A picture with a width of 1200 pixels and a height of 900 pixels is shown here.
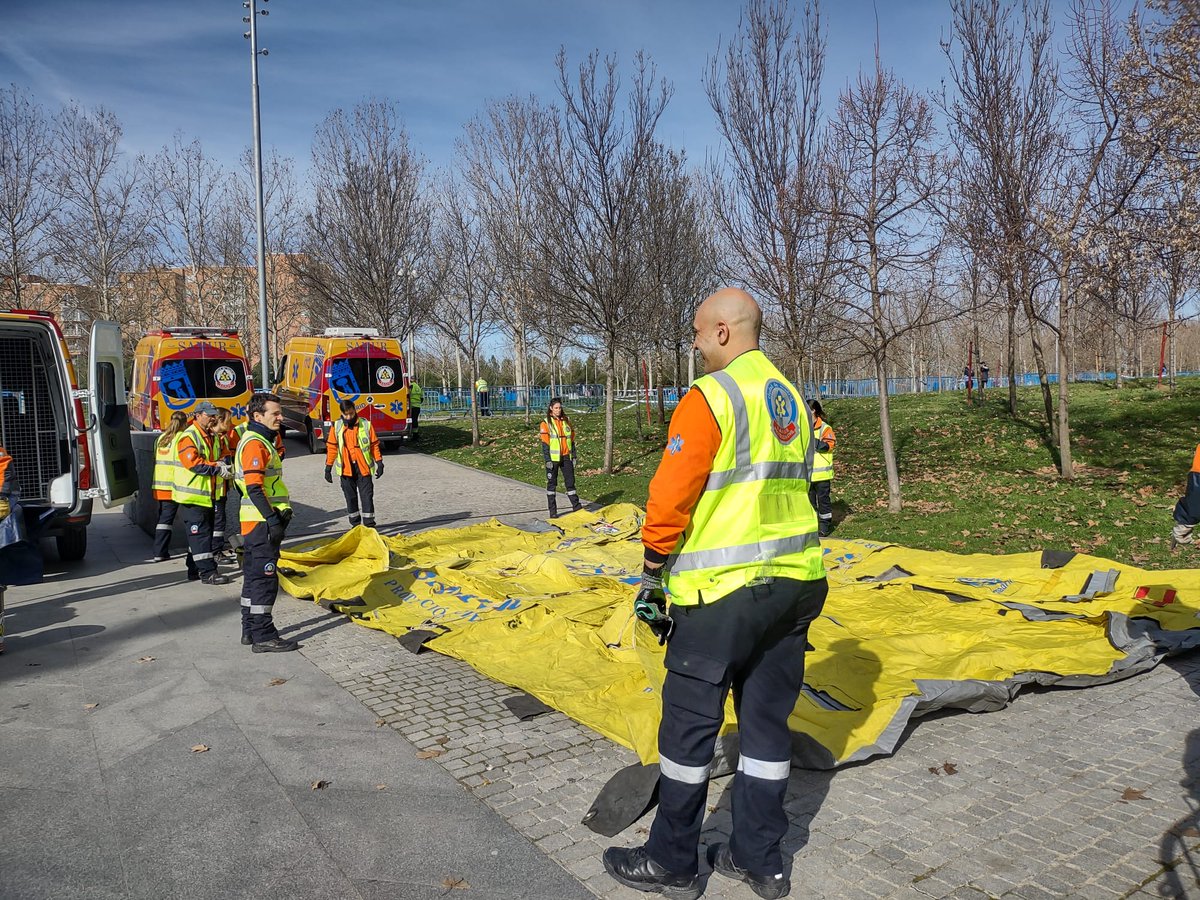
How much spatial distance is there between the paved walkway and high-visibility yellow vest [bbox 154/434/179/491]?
370cm

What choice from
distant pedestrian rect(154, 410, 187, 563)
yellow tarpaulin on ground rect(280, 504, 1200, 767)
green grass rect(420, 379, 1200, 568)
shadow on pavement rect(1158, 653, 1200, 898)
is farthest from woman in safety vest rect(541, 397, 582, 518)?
shadow on pavement rect(1158, 653, 1200, 898)

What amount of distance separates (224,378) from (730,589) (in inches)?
659

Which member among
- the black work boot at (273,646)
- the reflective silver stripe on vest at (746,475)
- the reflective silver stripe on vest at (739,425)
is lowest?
the black work boot at (273,646)

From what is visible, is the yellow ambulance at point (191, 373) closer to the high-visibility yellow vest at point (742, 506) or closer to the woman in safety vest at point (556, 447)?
the woman in safety vest at point (556, 447)

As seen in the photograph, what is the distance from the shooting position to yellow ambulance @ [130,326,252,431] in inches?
669

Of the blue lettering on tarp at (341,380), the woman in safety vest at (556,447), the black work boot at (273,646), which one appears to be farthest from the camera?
the blue lettering on tarp at (341,380)

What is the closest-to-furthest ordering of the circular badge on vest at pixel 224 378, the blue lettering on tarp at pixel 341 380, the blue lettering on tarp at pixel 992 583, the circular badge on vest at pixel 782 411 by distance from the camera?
the circular badge on vest at pixel 782 411
the blue lettering on tarp at pixel 992 583
the circular badge on vest at pixel 224 378
the blue lettering on tarp at pixel 341 380

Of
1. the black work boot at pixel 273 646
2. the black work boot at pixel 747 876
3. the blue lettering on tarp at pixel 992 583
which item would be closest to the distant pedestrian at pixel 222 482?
the black work boot at pixel 273 646

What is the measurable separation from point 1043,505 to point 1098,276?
11.5 feet

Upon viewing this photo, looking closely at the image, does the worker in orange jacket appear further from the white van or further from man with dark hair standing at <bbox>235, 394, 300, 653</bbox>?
the white van

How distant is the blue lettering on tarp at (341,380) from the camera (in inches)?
808

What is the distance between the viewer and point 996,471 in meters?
14.9

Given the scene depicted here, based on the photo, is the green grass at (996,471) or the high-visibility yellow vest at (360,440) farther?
the high-visibility yellow vest at (360,440)

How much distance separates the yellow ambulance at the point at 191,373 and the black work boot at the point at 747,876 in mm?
15398
